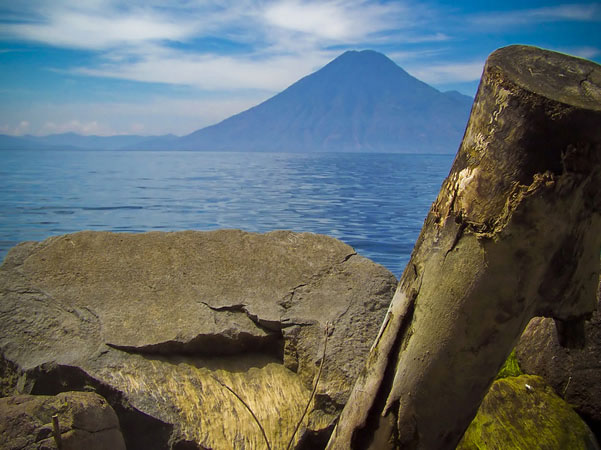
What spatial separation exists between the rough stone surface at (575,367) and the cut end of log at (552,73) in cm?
167

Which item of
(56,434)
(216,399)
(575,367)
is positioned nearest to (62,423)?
(56,434)

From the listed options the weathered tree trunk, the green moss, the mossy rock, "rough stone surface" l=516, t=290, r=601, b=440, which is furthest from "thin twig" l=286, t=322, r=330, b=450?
"rough stone surface" l=516, t=290, r=601, b=440

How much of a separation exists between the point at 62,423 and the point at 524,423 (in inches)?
97.1

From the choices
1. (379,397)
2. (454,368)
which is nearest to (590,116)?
(454,368)

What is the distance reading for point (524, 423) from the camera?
10.0 feet

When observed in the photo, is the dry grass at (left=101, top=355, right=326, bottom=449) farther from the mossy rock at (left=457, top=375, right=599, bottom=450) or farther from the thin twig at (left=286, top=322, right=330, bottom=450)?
the mossy rock at (left=457, top=375, right=599, bottom=450)

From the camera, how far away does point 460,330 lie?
221 centimetres

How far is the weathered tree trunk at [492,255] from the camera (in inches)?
79.4

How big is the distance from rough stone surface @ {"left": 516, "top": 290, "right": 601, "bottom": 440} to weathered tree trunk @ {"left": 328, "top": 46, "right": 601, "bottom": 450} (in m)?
1.14

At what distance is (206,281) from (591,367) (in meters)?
2.59

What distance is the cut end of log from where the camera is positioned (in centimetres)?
198

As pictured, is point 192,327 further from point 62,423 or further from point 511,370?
point 511,370

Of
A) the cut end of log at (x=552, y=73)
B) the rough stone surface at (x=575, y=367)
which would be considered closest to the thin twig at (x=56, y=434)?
the cut end of log at (x=552, y=73)

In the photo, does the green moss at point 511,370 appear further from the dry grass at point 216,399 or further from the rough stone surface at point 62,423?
the rough stone surface at point 62,423
